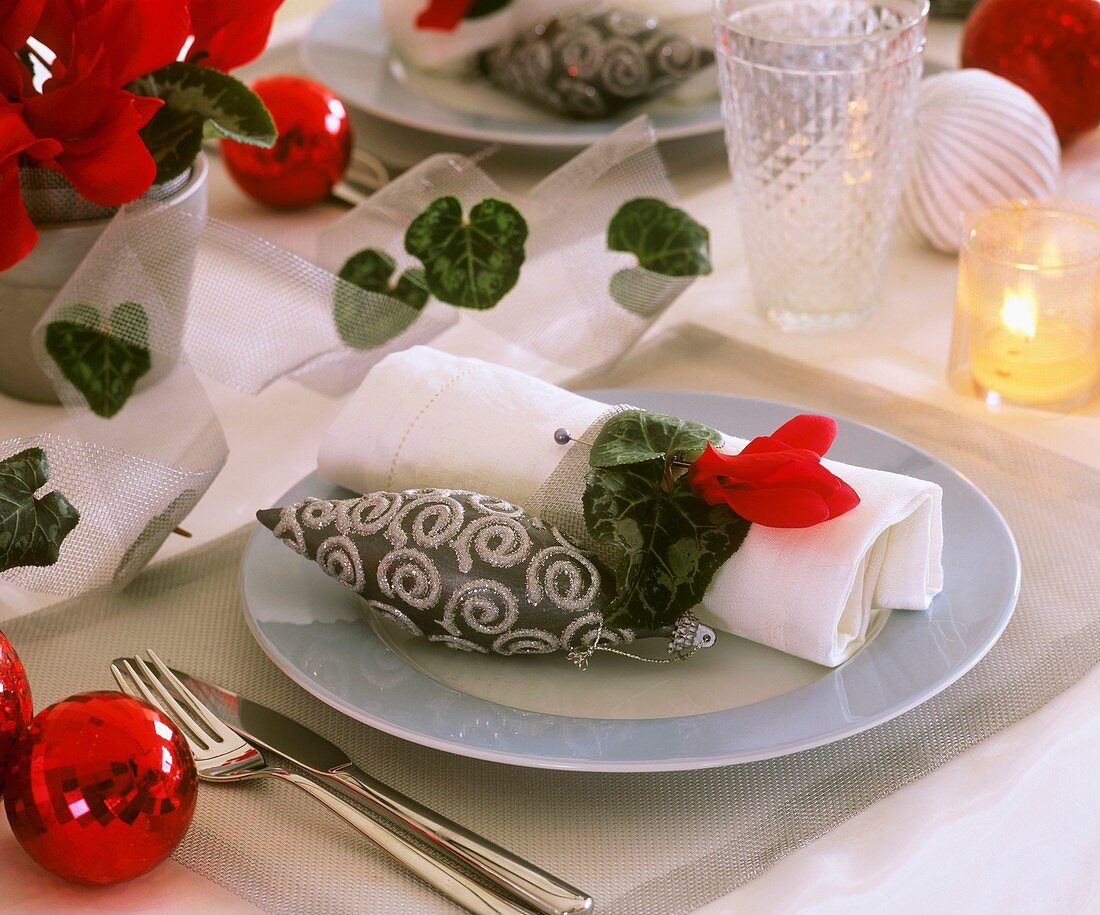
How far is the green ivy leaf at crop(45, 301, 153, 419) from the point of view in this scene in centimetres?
67

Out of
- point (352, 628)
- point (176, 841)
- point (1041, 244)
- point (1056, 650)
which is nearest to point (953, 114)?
point (1041, 244)

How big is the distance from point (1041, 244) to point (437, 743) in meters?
0.46

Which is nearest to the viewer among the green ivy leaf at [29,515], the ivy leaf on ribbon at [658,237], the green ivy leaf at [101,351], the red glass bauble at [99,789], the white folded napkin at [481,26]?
the red glass bauble at [99,789]

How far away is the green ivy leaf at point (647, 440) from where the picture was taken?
52 centimetres

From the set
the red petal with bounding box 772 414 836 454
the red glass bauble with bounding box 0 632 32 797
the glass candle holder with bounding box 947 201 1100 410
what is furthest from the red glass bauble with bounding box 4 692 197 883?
the glass candle holder with bounding box 947 201 1100 410

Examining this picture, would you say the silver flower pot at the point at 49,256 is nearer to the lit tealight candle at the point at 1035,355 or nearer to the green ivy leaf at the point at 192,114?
the green ivy leaf at the point at 192,114

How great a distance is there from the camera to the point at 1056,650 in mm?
537

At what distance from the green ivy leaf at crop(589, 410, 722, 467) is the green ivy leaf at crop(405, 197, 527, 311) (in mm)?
226

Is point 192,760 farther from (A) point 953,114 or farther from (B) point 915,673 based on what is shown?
(A) point 953,114

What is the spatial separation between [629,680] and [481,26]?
2.25 ft

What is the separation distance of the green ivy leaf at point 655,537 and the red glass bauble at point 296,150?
1.65 feet

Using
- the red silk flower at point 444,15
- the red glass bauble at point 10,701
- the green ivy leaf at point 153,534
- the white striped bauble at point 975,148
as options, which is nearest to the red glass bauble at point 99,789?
the red glass bauble at point 10,701

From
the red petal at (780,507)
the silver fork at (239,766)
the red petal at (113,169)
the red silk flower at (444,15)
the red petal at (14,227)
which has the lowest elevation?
the silver fork at (239,766)

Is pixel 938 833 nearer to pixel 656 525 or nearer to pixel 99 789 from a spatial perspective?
pixel 656 525
